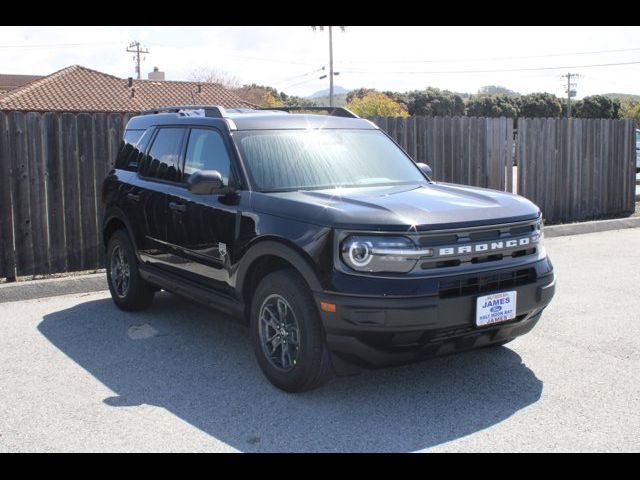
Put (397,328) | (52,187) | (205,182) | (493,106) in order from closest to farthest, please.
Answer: (397,328), (205,182), (52,187), (493,106)

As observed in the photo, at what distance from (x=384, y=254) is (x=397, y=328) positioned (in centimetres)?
44

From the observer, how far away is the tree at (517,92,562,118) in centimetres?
6962

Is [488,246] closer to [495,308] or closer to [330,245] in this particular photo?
[495,308]

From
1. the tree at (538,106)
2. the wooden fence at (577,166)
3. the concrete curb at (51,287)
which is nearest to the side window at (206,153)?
the concrete curb at (51,287)

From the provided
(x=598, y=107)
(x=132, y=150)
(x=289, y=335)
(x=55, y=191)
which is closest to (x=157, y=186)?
(x=132, y=150)

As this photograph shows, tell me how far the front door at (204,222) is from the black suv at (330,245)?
15mm

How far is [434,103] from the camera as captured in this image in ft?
237

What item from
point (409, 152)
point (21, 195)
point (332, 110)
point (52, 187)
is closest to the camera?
point (332, 110)

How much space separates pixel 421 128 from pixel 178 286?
6.29 meters

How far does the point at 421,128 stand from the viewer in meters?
11.1

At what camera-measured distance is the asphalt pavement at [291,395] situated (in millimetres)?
3988

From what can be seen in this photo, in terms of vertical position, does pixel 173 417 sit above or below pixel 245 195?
below
